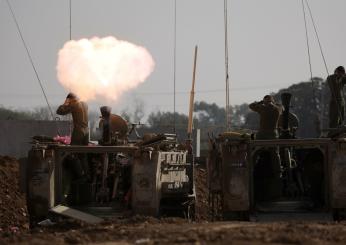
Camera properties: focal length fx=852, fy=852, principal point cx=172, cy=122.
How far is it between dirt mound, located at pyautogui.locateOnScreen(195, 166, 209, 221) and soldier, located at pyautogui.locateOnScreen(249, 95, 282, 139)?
4.34m

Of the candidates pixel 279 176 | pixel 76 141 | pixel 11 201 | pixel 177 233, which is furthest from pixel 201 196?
pixel 177 233

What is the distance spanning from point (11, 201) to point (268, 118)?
9.57 metres

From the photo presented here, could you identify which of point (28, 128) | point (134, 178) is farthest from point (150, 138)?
point (28, 128)

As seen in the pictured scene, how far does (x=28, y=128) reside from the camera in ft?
132

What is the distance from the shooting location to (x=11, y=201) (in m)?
22.4

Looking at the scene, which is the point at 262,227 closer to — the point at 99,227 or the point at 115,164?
the point at 99,227

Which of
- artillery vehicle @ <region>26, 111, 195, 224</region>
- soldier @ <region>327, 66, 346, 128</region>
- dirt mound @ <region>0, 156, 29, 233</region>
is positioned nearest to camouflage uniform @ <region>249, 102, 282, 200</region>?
artillery vehicle @ <region>26, 111, 195, 224</region>

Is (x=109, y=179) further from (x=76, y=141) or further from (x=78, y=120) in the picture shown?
(x=78, y=120)

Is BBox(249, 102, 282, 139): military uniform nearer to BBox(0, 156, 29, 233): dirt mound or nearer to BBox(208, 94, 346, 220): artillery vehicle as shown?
BBox(208, 94, 346, 220): artillery vehicle

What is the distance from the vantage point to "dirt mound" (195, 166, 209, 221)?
20972 mm

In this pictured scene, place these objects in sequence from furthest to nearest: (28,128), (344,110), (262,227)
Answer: (28,128) < (344,110) < (262,227)

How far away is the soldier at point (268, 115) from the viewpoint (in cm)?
1511

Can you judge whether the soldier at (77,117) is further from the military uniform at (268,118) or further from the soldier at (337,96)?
the soldier at (337,96)

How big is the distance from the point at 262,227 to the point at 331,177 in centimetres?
322
